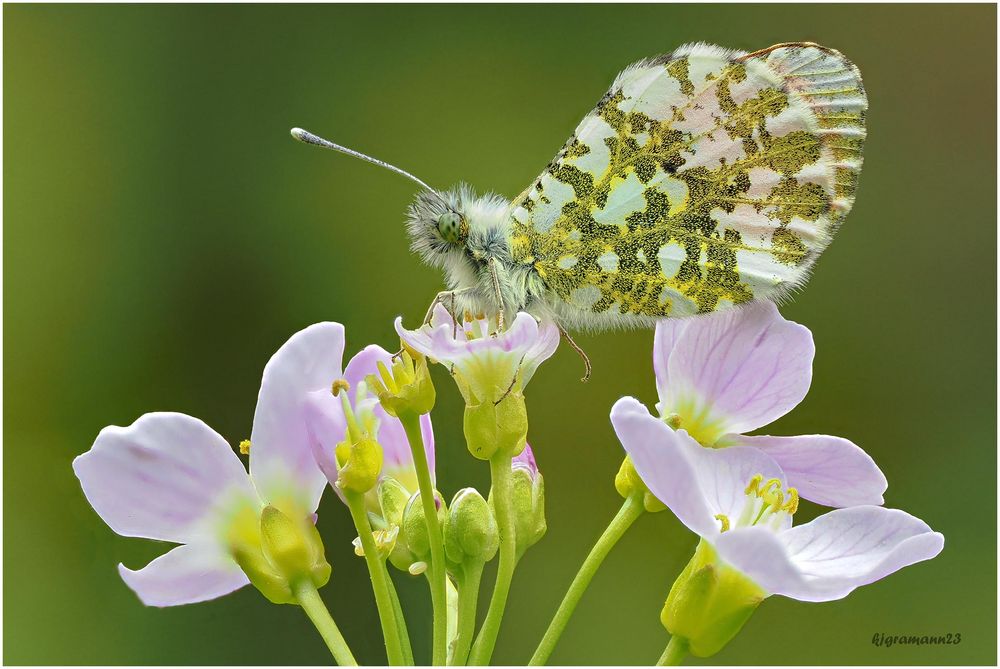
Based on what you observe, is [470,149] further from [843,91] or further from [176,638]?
[843,91]

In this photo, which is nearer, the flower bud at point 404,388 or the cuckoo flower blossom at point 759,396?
the flower bud at point 404,388

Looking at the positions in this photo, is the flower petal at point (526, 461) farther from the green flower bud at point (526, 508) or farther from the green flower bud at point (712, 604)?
the green flower bud at point (712, 604)

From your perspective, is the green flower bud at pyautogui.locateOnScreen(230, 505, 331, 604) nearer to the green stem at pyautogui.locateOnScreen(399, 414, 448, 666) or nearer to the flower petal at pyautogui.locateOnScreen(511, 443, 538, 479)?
the green stem at pyautogui.locateOnScreen(399, 414, 448, 666)

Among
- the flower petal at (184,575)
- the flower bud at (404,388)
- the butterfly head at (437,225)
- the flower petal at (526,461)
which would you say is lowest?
the flower petal at (184,575)

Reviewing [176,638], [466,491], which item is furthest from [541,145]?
[466,491]

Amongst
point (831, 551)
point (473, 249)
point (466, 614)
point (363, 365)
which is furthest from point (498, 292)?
point (831, 551)

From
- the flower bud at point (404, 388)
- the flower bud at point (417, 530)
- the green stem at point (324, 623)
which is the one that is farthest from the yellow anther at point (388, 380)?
the green stem at point (324, 623)
